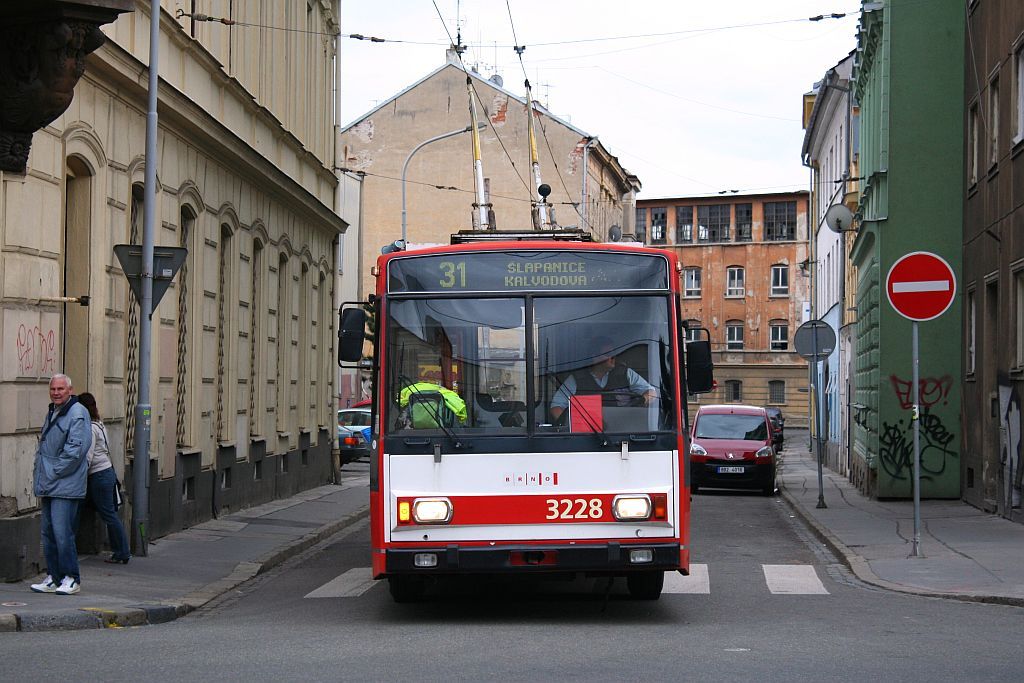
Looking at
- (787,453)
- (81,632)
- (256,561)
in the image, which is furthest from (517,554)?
(787,453)

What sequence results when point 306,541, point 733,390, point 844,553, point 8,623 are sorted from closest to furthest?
point 8,623, point 844,553, point 306,541, point 733,390

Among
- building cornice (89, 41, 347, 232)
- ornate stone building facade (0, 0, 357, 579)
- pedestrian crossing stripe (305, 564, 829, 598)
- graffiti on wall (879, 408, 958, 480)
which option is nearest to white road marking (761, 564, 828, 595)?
pedestrian crossing stripe (305, 564, 829, 598)

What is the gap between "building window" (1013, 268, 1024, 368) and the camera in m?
19.3

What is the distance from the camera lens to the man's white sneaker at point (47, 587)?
1199 centimetres

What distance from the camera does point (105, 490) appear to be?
14.4 meters

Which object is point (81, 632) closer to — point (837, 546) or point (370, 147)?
point (837, 546)

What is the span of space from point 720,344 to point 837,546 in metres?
71.9

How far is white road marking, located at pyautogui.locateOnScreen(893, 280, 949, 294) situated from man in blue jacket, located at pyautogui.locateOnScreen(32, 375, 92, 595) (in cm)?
778

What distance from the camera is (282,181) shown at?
24.1 m

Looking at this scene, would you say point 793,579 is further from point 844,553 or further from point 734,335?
point 734,335

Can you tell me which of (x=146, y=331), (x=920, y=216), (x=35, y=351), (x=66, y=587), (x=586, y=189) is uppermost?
(x=586, y=189)

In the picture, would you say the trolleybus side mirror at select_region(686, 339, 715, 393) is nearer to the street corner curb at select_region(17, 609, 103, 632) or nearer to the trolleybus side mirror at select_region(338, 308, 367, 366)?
the trolleybus side mirror at select_region(338, 308, 367, 366)

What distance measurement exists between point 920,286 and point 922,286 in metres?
0.02

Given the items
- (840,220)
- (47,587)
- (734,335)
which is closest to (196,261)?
Answer: (47,587)
